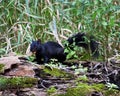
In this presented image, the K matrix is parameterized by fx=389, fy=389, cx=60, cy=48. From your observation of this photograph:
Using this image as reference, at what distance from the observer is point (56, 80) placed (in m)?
2.99

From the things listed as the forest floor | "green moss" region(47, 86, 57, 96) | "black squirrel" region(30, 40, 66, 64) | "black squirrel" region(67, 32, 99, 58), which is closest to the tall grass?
"black squirrel" region(67, 32, 99, 58)

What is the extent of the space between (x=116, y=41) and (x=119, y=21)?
0.23m

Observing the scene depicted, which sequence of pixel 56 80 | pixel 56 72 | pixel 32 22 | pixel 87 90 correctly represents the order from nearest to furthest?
pixel 87 90 → pixel 56 80 → pixel 56 72 → pixel 32 22

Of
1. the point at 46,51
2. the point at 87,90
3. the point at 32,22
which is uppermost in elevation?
the point at 32,22

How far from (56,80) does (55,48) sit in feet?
4.17

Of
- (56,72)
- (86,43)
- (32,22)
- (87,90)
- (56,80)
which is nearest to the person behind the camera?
(87,90)

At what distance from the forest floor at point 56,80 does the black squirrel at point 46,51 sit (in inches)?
23.7

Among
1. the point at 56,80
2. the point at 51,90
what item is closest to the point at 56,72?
the point at 56,80

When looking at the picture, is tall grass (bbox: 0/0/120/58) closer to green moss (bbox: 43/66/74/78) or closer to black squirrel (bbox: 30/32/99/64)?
black squirrel (bbox: 30/32/99/64)

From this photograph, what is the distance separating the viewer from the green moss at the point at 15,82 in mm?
2721

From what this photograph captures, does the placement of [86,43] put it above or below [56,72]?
above

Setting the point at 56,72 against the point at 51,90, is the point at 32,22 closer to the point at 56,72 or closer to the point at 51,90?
the point at 56,72

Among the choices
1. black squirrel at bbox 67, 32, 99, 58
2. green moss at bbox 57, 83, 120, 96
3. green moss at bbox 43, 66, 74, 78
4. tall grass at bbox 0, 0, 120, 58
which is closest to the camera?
green moss at bbox 57, 83, 120, 96

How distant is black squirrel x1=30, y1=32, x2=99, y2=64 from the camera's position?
410cm
